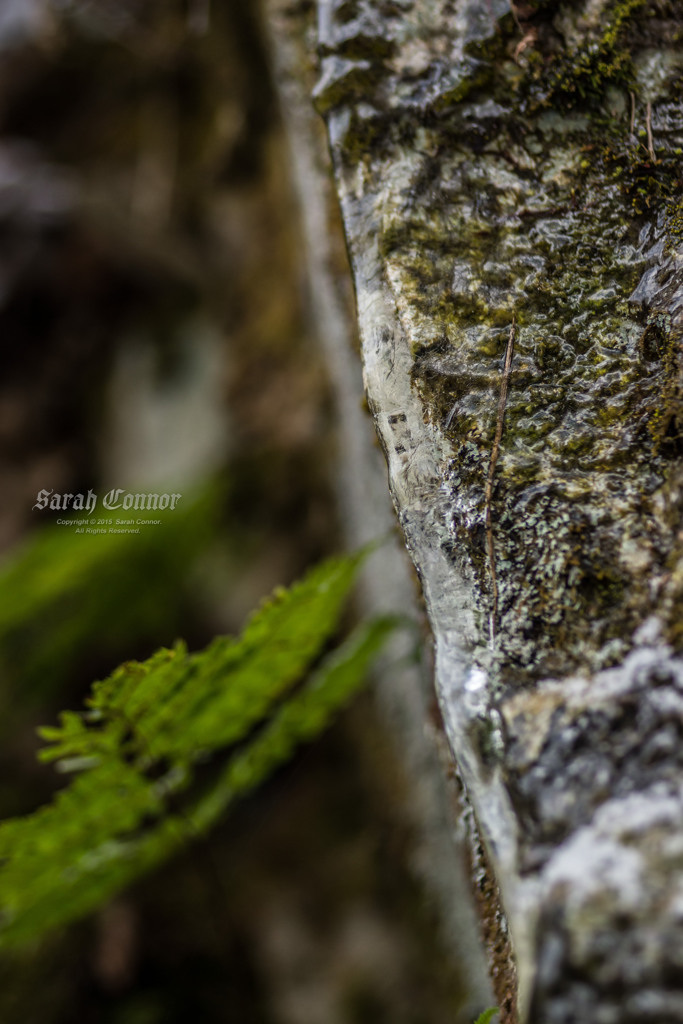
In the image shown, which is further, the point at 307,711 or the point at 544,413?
the point at 307,711

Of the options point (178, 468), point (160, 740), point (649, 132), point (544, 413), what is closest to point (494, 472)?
point (544, 413)

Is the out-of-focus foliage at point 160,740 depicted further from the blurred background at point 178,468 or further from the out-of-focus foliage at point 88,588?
the out-of-focus foliage at point 88,588

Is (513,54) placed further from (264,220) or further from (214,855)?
(214,855)

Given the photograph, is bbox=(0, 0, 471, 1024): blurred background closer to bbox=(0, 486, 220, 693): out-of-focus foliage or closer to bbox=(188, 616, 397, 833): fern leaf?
bbox=(0, 486, 220, 693): out-of-focus foliage

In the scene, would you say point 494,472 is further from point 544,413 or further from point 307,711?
point 307,711

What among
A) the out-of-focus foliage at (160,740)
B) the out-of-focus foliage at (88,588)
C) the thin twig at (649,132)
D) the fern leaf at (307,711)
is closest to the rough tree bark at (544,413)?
the thin twig at (649,132)

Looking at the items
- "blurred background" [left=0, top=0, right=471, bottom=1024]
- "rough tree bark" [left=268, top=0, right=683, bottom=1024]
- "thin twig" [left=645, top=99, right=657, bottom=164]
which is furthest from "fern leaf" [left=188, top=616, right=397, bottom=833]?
"thin twig" [left=645, top=99, right=657, bottom=164]
